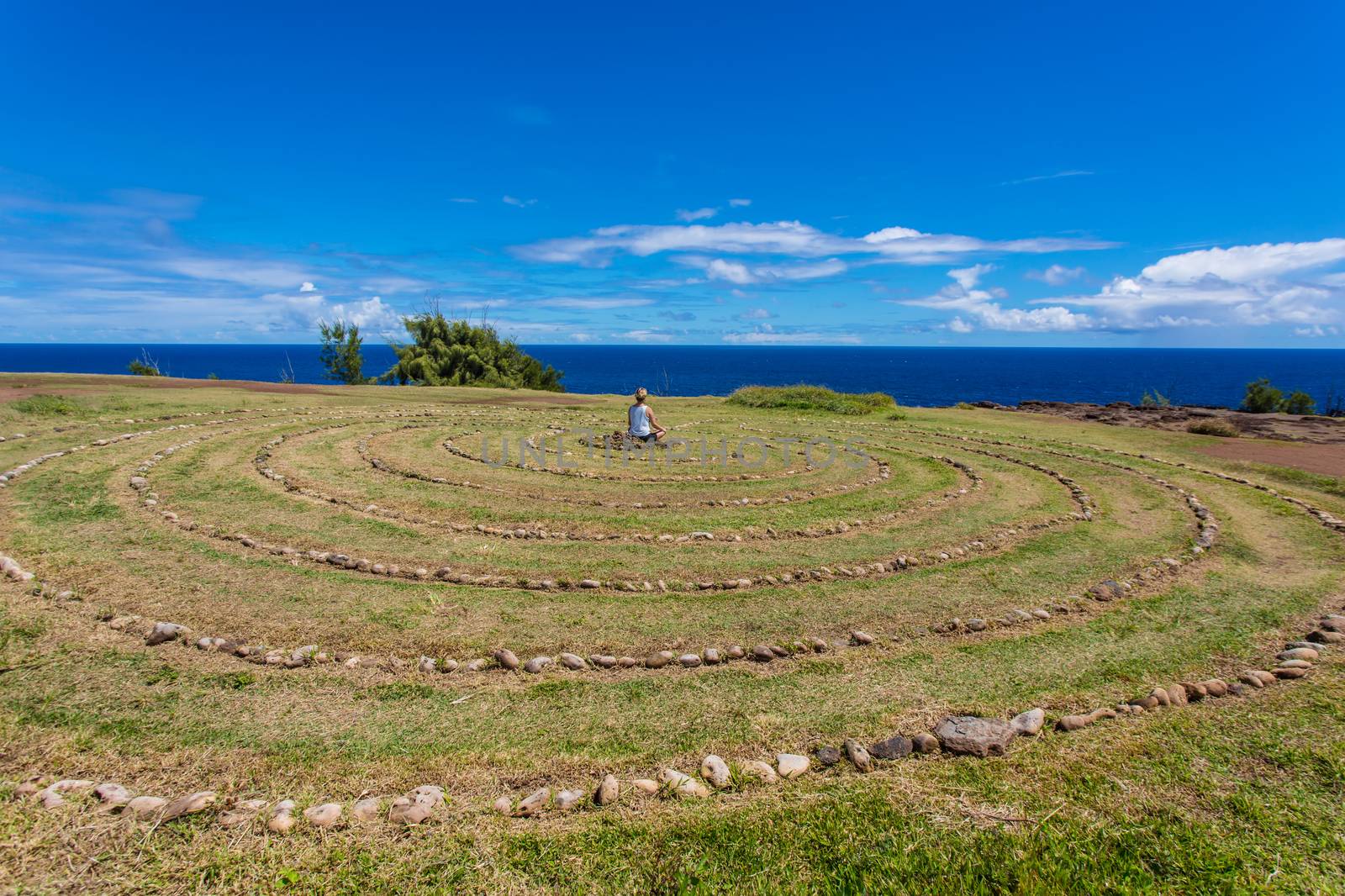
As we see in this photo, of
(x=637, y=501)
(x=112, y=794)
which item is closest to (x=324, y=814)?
(x=112, y=794)

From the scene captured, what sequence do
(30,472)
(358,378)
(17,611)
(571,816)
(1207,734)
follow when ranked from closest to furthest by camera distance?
(571,816) → (1207,734) → (17,611) → (30,472) → (358,378)

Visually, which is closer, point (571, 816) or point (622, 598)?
point (571, 816)

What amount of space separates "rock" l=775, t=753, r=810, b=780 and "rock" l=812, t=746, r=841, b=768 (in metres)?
0.12

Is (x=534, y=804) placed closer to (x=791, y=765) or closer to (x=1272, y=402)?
(x=791, y=765)

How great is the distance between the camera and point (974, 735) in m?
4.94

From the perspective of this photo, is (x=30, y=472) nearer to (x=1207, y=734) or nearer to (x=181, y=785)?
(x=181, y=785)

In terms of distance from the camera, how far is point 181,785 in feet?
14.2

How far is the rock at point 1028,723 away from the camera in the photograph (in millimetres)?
5086

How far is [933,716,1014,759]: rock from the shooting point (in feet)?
15.9

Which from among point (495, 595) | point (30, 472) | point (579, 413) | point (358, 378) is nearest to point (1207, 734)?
point (495, 595)

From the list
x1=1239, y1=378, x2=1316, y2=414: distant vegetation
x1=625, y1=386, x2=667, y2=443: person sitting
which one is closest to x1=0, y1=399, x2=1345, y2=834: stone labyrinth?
x1=625, y1=386, x2=667, y2=443: person sitting

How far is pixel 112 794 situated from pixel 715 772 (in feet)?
12.6

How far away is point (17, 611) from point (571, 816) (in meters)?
6.51

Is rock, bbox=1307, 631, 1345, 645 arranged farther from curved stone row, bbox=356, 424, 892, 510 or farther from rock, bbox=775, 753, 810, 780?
curved stone row, bbox=356, 424, 892, 510
